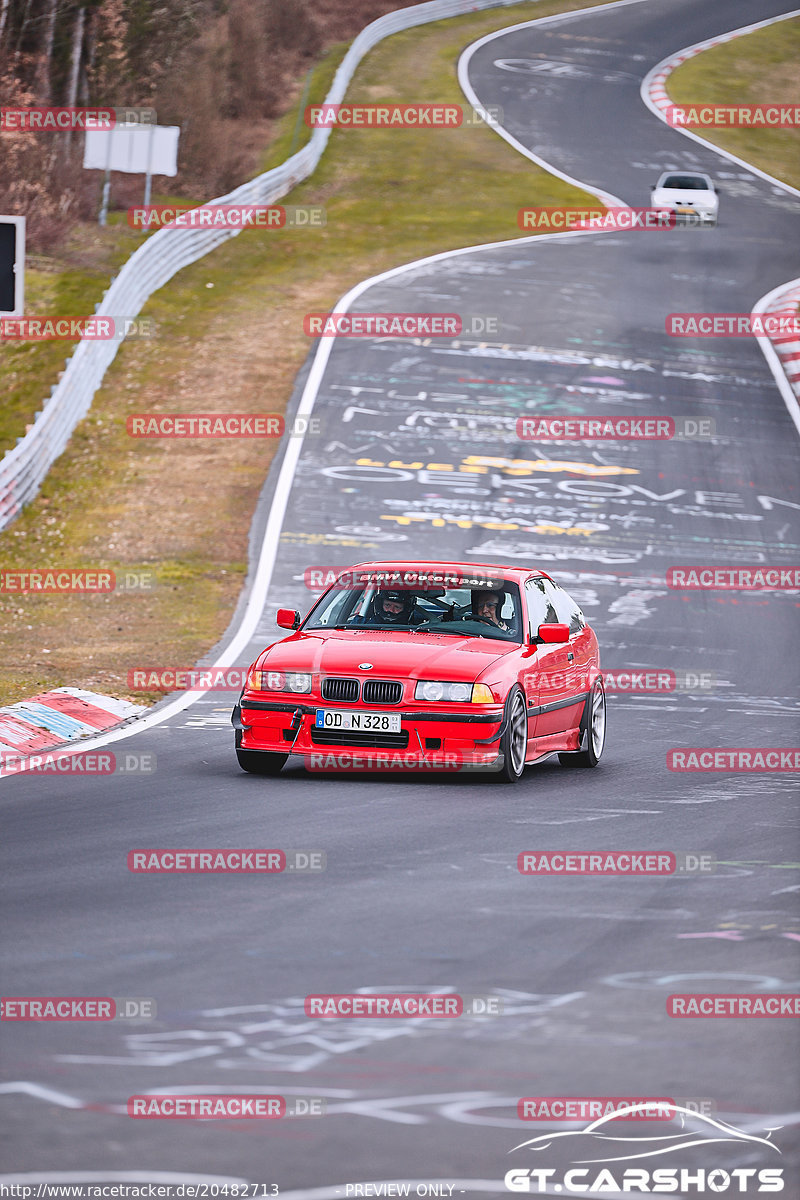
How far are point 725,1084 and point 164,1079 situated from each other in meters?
1.74

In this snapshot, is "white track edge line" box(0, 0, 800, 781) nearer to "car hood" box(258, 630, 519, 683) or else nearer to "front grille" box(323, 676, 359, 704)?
"car hood" box(258, 630, 519, 683)

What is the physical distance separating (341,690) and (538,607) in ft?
7.15

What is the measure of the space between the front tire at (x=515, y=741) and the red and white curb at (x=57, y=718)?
319 cm

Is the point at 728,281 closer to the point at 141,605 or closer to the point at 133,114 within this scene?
the point at 133,114

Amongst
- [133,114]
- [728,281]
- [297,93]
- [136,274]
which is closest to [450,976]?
[136,274]

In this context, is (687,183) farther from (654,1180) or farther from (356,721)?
(654,1180)

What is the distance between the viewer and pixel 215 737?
13195 millimetres

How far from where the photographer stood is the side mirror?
12086 millimetres

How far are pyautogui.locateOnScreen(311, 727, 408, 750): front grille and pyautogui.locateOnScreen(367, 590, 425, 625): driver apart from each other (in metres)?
1.28

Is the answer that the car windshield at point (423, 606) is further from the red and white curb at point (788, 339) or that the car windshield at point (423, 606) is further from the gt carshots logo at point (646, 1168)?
the red and white curb at point (788, 339)

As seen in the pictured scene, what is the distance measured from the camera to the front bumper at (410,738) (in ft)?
36.9
